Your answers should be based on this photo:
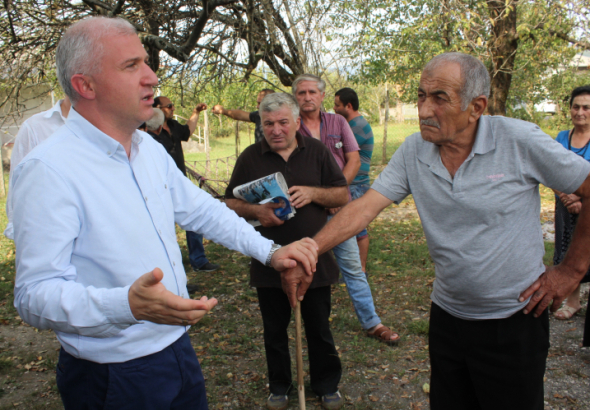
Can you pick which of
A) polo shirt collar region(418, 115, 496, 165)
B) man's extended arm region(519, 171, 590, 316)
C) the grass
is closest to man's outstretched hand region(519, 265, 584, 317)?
man's extended arm region(519, 171, 590, 316)

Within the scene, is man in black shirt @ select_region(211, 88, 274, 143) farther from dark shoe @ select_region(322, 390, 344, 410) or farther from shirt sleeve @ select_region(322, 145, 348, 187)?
dark shoe @ select_region(322, 390, 344, 410)

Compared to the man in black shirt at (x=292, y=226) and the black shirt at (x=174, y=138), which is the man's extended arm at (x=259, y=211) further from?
the black shirt at (x=174, y=138)

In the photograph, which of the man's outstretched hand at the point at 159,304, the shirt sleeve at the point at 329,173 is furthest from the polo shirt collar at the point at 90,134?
the shirt sleeve at the point at 329,173

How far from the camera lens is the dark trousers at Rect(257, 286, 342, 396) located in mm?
3264

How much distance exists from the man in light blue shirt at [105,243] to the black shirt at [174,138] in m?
3.95

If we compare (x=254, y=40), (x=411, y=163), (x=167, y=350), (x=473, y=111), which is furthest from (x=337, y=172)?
(x=254, y=40)

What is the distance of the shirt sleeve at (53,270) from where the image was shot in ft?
4.69

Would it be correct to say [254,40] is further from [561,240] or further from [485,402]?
[485,402]

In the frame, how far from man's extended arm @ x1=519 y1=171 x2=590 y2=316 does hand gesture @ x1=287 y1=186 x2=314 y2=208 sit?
4.99 feet

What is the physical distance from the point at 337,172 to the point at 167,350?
1997mm

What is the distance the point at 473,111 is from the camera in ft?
7.03

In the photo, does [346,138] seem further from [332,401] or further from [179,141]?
[179,141]

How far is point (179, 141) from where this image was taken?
20.6ft

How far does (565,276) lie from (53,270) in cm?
215
